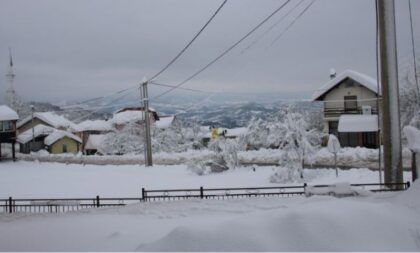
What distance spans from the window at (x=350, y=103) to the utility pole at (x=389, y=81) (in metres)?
8.01

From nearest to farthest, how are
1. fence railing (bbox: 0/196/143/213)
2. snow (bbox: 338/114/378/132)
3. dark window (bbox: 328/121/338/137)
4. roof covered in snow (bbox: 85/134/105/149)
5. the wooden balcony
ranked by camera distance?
fence railing (bbox: 0/196/143/213) → snow (bbox: 338/114/378/132) → dark window (bbox: 328/121/338/137) → the wooden balcony → roof covered in snow (bbox: 85/134/105/149)

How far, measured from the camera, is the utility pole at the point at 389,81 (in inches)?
151

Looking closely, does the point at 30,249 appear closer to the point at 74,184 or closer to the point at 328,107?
the point at 74,184

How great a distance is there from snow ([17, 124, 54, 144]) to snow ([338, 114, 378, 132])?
45.7 feet

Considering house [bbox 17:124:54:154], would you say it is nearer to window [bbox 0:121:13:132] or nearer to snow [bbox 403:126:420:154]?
window [bbox 0:121:13:132]

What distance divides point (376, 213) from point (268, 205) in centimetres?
223

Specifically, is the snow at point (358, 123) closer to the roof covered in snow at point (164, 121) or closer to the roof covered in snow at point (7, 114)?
the roof covered in snow at point (164, 121)

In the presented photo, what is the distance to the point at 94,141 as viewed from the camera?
19062mm

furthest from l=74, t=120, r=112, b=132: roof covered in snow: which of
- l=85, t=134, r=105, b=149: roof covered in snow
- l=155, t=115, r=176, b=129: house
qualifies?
l=155, t=115, r=176, b=129: house

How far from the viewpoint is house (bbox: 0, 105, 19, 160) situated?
1377 cm

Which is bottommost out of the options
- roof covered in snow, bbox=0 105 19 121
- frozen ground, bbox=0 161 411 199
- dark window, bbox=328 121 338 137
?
frozen ground, bbox=0 161 411 199

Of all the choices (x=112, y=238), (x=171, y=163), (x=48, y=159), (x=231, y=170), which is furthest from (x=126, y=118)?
(x=112, y=238)

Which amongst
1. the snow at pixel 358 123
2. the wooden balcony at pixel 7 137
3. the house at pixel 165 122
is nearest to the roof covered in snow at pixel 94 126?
the house at pixel 165 122

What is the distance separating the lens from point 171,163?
12953 millimetres
